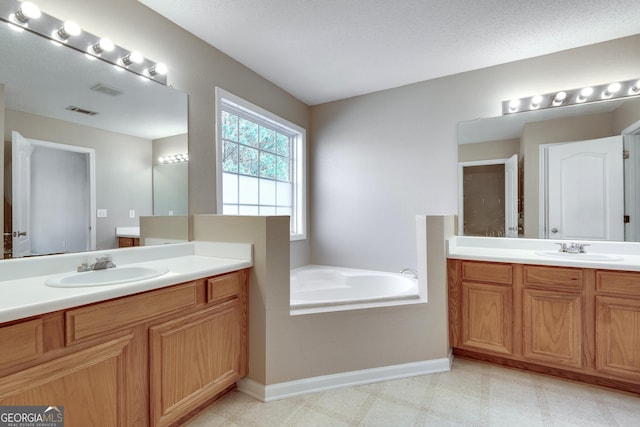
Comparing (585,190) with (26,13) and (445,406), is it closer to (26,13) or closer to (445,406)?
(445,406)

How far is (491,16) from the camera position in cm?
197

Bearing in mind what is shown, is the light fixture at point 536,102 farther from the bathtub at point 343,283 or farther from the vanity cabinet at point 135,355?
the vanity cabinet at point 135,355

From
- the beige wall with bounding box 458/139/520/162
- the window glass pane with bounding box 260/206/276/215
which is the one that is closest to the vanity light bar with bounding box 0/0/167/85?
the window glass pane with bounding box 260/206/276/215

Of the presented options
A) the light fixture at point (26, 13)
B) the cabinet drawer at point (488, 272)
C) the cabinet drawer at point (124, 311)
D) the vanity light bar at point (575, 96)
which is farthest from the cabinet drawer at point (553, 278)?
the light fixture at point (26, 13)

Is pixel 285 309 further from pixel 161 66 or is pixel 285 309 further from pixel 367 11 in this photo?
pixel 367 11

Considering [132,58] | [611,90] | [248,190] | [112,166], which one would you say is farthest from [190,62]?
[611,90]

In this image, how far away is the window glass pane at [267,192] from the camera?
10.3 ft

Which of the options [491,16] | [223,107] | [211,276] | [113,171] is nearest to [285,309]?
[211,276]

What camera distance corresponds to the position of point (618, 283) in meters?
1.77

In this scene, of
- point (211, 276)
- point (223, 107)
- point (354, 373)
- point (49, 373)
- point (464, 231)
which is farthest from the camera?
point (464, 231)

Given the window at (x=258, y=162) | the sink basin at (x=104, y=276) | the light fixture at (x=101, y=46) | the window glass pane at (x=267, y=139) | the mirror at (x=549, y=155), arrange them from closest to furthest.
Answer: the sink basin at (x=104, y=276) → the light fixture at (x=101, y=46) → the mirror at (x=549, y=155) → the window at (x=258, y=162) → the window glass pane at (x=267, y=139)

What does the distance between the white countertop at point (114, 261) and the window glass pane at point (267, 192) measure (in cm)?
115

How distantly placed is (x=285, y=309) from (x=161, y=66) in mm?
1773

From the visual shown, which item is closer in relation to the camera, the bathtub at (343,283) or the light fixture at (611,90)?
the light fixture at (611,90)
